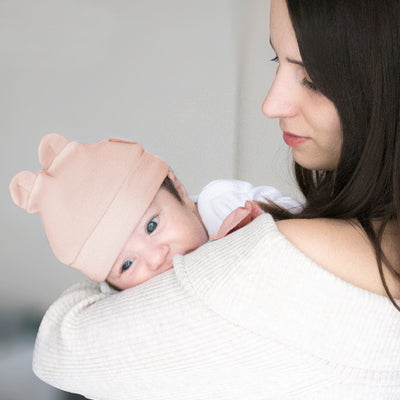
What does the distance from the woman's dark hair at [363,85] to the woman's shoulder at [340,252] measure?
0.02 metres

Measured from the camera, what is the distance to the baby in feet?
4.18

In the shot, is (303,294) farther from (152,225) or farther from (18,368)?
(18,368)

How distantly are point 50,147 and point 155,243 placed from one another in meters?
0.35

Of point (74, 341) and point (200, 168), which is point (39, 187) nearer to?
point (74, 341)

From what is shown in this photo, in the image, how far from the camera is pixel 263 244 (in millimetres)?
888

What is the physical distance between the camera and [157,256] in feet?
4.12

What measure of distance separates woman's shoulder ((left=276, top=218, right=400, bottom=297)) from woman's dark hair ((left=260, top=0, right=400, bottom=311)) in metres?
0.02

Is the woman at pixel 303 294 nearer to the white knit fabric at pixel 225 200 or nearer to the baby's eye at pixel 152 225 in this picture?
the baby's eye at pixel 152 225

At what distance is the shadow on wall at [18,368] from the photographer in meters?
2.47

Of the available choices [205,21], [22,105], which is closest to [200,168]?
[205,21]

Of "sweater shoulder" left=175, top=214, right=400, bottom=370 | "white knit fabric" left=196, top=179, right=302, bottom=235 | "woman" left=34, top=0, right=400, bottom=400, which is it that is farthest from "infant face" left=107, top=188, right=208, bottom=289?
"sweater shoulder" left=175, top=214, right=400, bottom=370

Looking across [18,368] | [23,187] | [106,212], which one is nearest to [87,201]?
[106,212]

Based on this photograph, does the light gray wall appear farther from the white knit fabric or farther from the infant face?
the infant face

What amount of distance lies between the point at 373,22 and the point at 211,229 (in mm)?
717
